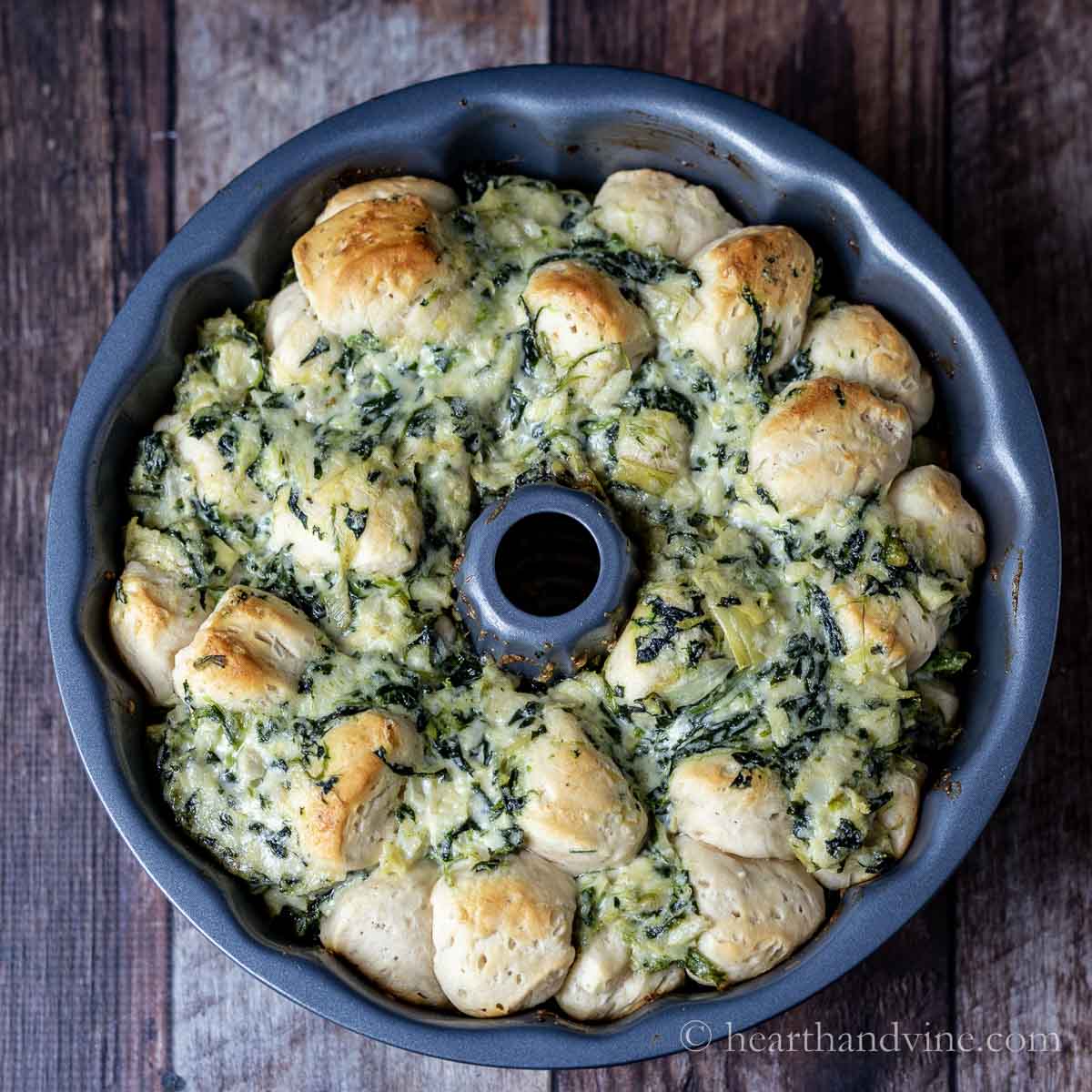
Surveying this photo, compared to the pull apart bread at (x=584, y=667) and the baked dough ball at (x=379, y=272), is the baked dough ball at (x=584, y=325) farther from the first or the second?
the baked dough ball at (x=379, y=272)

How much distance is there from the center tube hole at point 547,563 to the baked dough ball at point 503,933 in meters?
0.45

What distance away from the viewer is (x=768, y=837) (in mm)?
2109

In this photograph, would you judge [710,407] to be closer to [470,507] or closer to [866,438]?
[866,438]

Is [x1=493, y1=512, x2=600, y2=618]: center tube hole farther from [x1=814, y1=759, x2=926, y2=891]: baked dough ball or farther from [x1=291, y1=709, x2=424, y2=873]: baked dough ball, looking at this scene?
[x1=814, y1=759, x2=926, y2=891]: baked dough ball

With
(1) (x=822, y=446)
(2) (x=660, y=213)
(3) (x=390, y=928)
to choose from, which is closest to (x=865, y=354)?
(1) (x=822, y=446)

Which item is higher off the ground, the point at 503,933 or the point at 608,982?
the point at 503,933

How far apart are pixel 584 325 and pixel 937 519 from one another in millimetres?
707

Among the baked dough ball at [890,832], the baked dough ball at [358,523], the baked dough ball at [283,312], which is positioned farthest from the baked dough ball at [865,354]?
the baked dough ball at [283,312]

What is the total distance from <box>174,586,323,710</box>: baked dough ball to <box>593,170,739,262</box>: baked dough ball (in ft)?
3.06

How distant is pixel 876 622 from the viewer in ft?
7.05

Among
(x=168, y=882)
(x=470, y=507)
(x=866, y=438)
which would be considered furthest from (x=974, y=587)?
(x=168, y=882)

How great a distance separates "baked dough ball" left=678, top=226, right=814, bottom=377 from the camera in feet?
7.34

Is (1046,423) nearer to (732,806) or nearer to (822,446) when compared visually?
(822,446)

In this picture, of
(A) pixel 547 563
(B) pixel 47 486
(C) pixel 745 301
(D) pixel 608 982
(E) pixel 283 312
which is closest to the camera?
(D) pixel 608 982
